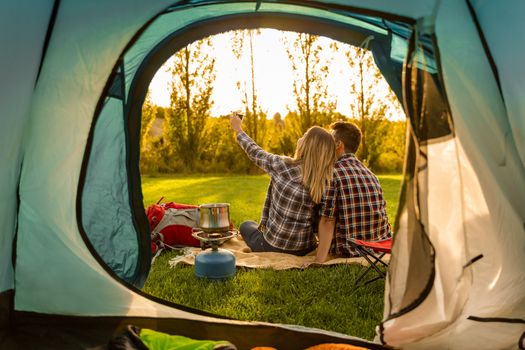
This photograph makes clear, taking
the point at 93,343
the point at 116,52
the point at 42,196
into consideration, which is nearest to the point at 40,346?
the point at 93,343

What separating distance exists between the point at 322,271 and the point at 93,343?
1.59m

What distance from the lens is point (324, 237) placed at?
3430 mm

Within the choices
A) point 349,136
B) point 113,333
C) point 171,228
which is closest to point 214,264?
point 113,333

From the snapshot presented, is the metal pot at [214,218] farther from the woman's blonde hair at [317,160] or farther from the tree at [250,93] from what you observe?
the tree at [250,93]

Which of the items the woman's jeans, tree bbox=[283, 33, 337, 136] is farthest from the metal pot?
tree bbox=[283, 33, 337, 136]

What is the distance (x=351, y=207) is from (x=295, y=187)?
413 mm

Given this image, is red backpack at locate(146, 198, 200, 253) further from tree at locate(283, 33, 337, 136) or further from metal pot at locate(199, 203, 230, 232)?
tree at locate(283, 33, 337, 136)

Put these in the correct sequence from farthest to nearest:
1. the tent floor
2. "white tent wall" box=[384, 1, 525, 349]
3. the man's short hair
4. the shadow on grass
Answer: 1. the man's short hair
2. the shadow on grass
3. the tent floor
4. "white tent wall" box=[384, 1, 525, 349]

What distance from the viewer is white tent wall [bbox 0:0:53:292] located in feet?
6.76

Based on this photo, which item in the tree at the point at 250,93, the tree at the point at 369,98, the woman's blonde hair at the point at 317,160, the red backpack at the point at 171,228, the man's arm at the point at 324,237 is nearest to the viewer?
the woman's blonde hair at the point at 317,160

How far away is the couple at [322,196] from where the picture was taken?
337cm

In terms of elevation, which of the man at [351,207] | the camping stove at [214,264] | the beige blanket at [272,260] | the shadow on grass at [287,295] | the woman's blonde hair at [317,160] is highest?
the woman's blonde hair at [317,160]

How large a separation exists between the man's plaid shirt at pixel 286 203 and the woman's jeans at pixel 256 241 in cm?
3

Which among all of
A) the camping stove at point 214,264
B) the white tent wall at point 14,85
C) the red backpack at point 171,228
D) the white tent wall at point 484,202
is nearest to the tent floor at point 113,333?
the white tent wall at point 14,85
